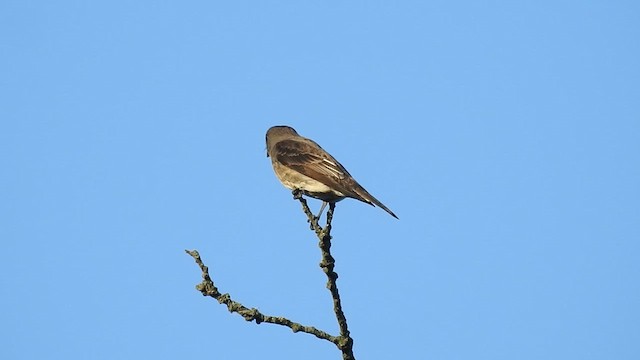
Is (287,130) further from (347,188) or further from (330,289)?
(330,289)

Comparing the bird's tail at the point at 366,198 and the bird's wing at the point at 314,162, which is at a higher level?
the bird's wing at the point at 314,162

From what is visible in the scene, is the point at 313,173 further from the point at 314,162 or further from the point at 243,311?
the point at 243,311

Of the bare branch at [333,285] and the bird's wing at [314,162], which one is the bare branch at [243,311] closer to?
the bare branch at [333,285]

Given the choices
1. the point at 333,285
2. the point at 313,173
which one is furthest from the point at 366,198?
the point at 333,285

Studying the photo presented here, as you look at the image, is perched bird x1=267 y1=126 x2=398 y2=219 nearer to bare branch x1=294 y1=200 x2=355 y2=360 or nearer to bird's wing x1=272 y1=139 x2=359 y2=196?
bird's wing x1=272 y1=139 x2=359 y2=196

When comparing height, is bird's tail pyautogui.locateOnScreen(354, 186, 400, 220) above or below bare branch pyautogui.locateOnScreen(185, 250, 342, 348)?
above

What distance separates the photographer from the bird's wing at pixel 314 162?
37.2 ft

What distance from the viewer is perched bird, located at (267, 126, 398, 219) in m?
11.1

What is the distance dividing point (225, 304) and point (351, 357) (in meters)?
1.25

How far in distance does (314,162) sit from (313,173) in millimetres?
426

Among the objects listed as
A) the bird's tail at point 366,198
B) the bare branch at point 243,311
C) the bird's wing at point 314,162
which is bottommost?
the bare branch at point 243,311

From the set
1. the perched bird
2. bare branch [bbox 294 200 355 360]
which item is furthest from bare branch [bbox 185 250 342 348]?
the perched bird

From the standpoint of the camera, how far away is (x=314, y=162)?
12.1 m

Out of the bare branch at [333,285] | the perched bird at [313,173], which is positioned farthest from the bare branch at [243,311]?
the perched bird at [313,173]
